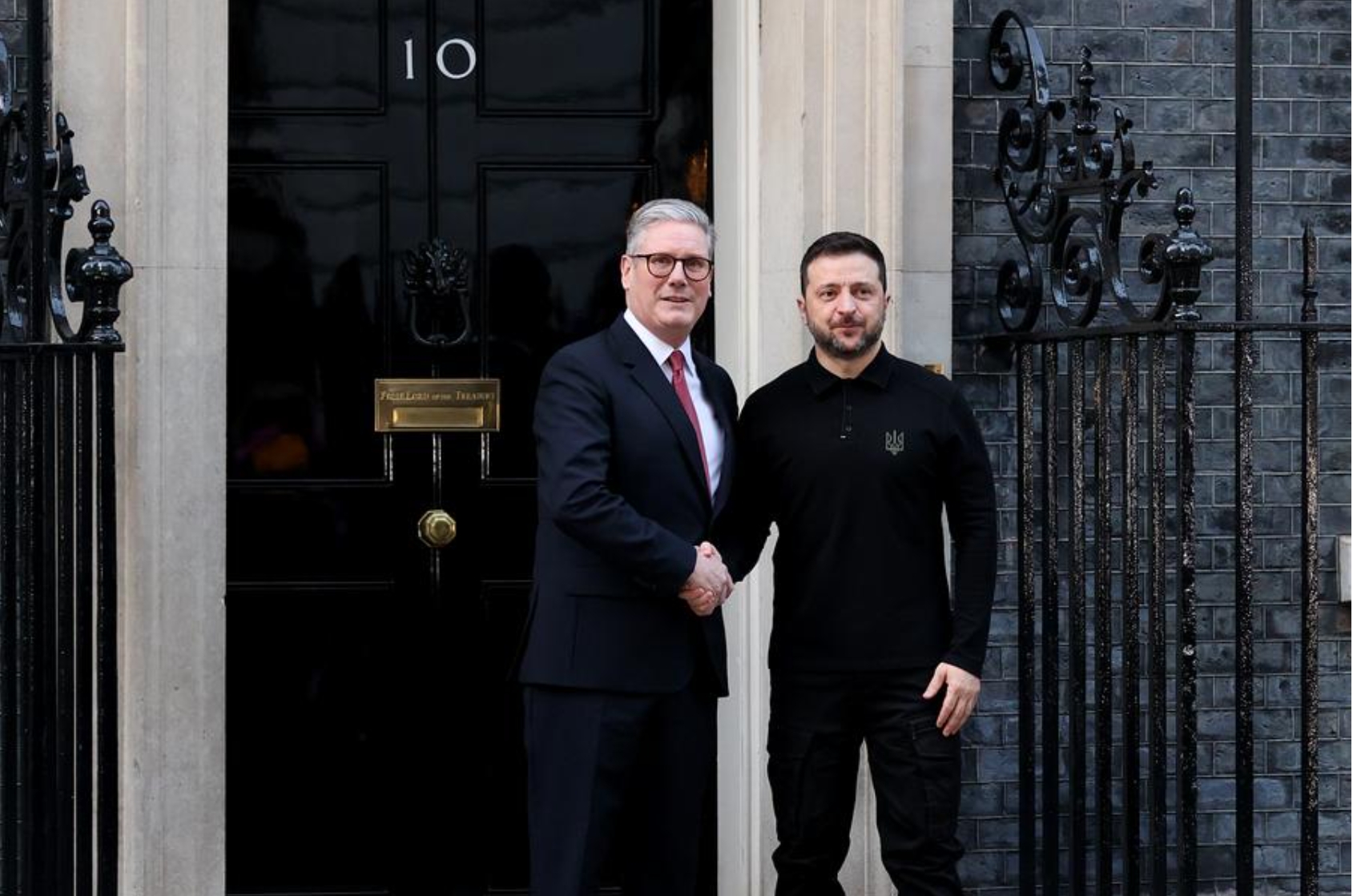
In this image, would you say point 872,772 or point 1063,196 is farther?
point 1063,196

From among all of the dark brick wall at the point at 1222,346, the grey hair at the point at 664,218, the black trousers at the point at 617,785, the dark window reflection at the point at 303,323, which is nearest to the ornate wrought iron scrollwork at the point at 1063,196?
the dark brick wall at the point at 1222,346

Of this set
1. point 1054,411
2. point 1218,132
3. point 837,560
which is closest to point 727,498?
point 837,560

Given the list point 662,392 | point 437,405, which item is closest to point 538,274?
point 437,405

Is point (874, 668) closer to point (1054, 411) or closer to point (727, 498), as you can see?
point (727, 498)

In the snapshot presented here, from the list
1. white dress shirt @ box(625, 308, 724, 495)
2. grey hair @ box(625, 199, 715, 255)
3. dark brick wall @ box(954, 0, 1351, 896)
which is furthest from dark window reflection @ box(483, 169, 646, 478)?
grey hair @ box(625, 199, 715, 255)

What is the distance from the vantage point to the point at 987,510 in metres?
4.51

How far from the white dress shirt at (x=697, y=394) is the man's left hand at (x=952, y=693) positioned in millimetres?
630

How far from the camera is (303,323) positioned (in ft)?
18.9

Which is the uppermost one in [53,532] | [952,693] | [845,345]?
[845,345]

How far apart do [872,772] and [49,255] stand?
2.16 meters

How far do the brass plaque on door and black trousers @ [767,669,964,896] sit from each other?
159 centimetres

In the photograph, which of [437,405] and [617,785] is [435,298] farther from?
[617,785]

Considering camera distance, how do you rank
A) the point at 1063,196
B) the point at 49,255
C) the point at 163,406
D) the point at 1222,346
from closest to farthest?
1. the point at 49,255
2. the point at 1063,196
3. the point at 163,406
4. the point at 1222,346

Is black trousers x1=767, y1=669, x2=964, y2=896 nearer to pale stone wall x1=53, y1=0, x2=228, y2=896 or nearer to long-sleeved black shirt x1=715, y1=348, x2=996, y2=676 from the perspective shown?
long-sleeved black shirt x1=715, y1=348, x2=996, y2=676
